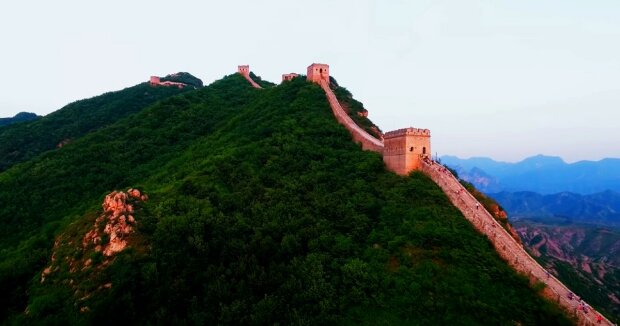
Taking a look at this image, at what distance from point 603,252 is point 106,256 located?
9750 centimetres

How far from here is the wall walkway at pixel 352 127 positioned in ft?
106

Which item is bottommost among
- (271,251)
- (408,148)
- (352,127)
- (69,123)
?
(271,251)

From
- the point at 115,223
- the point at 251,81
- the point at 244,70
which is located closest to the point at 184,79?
the point at 244,70

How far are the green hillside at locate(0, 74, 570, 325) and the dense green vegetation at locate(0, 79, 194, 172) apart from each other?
18.1m

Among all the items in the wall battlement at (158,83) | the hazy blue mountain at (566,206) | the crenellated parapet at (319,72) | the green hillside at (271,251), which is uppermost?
the wall battlement at (158,83)

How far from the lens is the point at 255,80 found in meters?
68.3

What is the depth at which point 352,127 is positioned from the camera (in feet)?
118

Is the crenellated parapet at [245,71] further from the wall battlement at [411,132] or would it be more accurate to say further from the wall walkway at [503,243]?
the wall walkway at [503,243]

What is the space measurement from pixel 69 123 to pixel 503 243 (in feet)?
184

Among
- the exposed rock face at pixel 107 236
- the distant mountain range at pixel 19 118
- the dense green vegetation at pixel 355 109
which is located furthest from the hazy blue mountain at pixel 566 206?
the exposed rock face at pixel 107 236

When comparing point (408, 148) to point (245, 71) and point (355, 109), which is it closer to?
point (355, 109)

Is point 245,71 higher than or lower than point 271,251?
higher

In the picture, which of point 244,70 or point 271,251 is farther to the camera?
point 244,70

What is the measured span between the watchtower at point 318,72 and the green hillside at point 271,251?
12.0 meters
